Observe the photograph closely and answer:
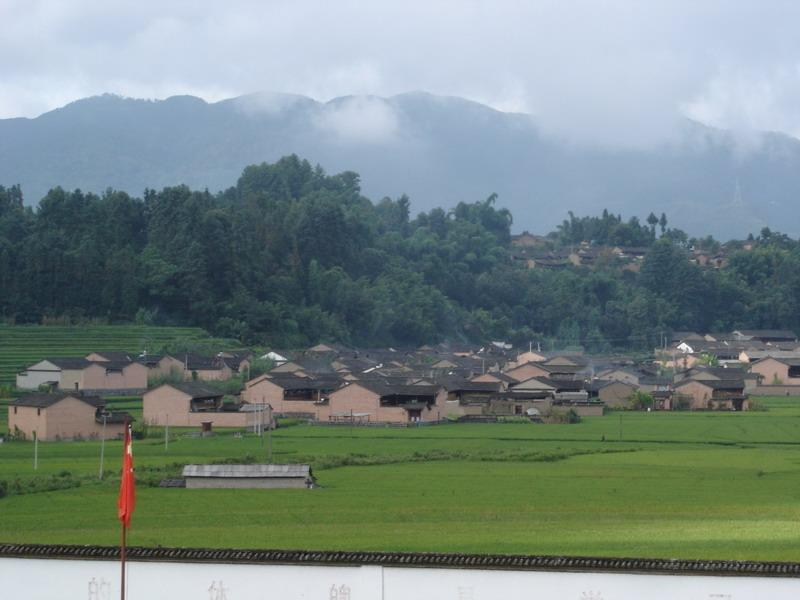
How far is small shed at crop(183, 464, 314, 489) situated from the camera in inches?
1186

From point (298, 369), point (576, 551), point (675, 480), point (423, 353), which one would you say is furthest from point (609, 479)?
point (423, 353)

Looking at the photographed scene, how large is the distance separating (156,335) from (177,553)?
58.9 m

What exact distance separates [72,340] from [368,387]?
21.7 m

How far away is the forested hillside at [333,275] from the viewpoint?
7850cm

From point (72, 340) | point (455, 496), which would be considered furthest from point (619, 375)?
point (455, 496)

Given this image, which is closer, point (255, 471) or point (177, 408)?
point (255, 471)

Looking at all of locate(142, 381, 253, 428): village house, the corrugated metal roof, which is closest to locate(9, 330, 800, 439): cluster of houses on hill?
locate(142, 381, 253, 428): village house

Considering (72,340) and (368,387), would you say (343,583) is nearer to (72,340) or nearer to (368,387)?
(368,387)

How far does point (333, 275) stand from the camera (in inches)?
3701

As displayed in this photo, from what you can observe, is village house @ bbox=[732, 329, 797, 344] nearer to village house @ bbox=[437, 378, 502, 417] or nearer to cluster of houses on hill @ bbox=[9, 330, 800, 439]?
cluster of houses on hill @ bbox=[9, 330, 800, 439]

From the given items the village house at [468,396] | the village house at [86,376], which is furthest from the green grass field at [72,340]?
the village house at [468,396]

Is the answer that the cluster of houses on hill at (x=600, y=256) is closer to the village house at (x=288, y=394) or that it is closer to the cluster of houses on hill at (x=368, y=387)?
the cluster of houses on hill at (x=368, y=387)

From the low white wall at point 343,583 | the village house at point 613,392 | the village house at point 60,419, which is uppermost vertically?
the low white wall at point 343,583

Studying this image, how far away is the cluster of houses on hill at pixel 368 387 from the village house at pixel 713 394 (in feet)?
0.15
